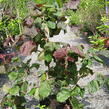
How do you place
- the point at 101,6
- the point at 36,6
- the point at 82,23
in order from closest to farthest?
1. the point at 36,6
2. the point at 101,6
3. the point at 82,23

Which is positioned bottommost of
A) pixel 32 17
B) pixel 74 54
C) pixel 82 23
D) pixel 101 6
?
pixel 82 23

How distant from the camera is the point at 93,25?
8.25 m

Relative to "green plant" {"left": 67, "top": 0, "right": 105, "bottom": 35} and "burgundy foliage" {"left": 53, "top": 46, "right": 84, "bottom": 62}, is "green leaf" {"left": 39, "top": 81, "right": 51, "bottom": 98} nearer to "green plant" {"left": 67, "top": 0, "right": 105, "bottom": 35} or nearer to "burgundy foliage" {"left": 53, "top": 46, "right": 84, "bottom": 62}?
"burgundy foliage" {"left": 53, "top": 46, "right": 84, "bottom": 62}

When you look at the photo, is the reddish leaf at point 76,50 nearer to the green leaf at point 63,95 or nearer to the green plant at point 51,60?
the green plant at point 51,60

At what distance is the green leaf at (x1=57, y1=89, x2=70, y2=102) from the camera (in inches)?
93.8

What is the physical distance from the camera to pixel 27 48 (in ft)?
7.47

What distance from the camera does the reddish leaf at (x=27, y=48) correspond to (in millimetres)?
2270

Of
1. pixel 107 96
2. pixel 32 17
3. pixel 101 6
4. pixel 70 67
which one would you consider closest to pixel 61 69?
pixel 70 67

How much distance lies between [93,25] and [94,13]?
0.37 meters

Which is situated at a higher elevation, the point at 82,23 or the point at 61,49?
the point at 61,49

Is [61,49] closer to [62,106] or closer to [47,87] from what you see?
[47,87]

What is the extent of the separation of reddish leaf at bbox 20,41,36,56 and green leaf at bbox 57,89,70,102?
1.59 feet

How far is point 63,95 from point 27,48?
54 cm

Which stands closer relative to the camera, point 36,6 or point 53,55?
point 53,55
